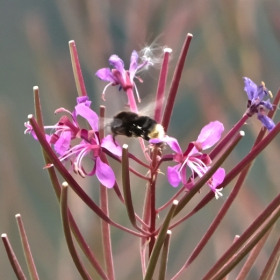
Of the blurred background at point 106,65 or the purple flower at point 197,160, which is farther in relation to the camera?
the blurred background at point 106,65

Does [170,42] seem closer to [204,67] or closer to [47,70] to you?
[204,67]

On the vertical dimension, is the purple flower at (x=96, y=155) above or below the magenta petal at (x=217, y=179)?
above

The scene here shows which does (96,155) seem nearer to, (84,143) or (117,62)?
(84,143)

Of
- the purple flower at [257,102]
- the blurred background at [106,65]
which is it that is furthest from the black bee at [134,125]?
the blurred background at [106,65]

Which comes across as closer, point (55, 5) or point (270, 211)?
point (270, 211)

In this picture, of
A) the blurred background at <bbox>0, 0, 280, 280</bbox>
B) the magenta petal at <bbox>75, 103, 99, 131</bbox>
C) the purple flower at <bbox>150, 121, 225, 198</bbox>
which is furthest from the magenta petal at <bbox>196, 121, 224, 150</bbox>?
the blurred background at <bbox>0, 0, 280, 280</bbox>

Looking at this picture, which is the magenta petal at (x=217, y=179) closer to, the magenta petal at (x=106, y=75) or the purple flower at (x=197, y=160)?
the purple flower at (x=197, y=160)

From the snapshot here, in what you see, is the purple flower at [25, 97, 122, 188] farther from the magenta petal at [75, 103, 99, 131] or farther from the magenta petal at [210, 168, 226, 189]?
the magenta petal at [210, 168, 226, 189]

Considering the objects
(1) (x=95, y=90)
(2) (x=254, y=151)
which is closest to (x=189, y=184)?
(2) (x=254, y=151)
